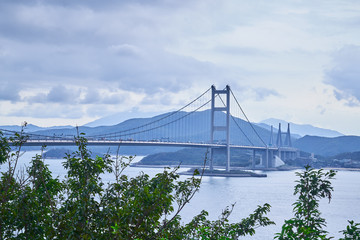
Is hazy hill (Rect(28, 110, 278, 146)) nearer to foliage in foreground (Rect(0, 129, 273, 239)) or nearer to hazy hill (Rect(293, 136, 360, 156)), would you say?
hazy hill (Rect(293, 136, 360, 156))

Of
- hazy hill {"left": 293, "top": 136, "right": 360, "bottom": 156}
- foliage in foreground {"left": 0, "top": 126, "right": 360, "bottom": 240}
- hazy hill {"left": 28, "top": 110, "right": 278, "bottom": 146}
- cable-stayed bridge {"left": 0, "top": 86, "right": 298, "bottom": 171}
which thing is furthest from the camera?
hazy hill {"left": 293, "top": 136, "right": 360, "bottom": 156}

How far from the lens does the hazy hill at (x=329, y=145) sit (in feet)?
376

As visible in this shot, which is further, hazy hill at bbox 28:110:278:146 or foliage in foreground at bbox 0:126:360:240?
hazy hill at bbox 28:110:278:146

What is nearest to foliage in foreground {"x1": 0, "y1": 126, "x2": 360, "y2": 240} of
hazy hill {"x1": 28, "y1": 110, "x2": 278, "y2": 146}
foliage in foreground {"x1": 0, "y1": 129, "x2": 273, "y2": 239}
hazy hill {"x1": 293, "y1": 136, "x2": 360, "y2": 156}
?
foliage in foreground {"x1": 0, "y1": 129, "x2": 273, "y2": 239}

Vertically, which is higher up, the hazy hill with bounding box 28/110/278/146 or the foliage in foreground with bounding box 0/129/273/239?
the hazy hill with bounding box 28/110/278/146

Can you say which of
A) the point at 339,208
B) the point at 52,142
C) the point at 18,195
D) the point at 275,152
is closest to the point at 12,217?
the point at 18,195

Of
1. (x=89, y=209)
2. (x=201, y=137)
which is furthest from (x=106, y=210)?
(x=201, y=137)

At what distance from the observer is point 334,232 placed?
1889 cm

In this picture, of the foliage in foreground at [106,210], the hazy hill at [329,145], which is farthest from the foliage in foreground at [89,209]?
the hazy hill at [329,145]

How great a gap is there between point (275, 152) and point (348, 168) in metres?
12.8

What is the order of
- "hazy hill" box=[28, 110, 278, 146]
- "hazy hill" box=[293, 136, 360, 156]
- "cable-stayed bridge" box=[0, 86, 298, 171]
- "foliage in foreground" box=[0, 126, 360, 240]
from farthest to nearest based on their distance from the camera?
"hazy hill" box=[293, 136, 360, 156]
"hazy hill" box=[28, 110, 278, 146]
"cable-stayed bridge" box=[0, 86, 298, 171]
"foliage in foreground" box=[0, 126, 360, 240]

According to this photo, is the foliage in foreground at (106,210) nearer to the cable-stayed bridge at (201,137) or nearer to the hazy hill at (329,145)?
the cable-stayed bridge at (201,137)

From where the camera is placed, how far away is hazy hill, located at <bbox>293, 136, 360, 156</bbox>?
115 metres

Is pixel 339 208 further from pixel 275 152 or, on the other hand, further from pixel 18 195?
pixel 275 152
